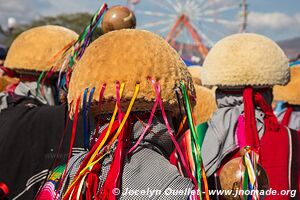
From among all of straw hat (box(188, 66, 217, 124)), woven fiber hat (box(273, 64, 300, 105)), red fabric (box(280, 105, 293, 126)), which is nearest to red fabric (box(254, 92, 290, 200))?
straw hat (box(188, 66, 217, 124))

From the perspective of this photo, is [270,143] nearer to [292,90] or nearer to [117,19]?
[117,19]

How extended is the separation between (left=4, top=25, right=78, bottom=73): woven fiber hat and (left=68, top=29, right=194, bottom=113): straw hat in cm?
109

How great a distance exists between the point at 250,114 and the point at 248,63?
9.8 inches

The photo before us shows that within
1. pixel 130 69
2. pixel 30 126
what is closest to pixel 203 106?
pixel 30 126

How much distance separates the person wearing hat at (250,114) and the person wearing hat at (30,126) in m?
0.70

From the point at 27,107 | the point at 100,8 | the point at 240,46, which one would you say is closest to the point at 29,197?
the point at 27,107

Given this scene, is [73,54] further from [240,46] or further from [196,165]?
[196,165]

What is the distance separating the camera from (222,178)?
1.17 meters

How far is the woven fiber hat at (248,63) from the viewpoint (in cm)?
190

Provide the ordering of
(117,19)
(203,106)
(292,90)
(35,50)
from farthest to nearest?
(292,90) → (203,106) → (35,50) → (117,19)

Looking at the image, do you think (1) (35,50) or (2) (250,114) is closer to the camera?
(2) (250,114)

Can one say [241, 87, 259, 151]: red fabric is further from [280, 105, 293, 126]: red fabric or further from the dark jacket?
[280, 105, 293, 126]: red fabric

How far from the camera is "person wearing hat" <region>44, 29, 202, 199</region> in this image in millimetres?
1077

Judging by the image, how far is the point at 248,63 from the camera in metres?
1.90
